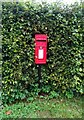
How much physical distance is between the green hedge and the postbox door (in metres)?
0.09

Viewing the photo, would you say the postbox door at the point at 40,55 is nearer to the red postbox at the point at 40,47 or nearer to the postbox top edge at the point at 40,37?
the red postbox at the point at 40,47

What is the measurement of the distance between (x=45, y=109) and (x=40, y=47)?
1.12m

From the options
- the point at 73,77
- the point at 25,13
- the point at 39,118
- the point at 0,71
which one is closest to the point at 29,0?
the point at 25,13

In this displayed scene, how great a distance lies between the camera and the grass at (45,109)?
3.34 m

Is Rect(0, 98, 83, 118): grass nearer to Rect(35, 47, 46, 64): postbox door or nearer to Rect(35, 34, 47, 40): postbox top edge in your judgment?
Rect(35, 47, 46, 64): postbox door

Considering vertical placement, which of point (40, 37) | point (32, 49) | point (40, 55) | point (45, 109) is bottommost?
point (45, 109)

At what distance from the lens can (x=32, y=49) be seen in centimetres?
368

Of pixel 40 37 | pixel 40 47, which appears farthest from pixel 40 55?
pixel 40 37

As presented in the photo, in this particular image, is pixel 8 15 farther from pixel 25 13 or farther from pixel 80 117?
pixel 80 117

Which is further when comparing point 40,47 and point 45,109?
point 40,47

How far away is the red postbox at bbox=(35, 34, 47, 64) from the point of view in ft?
12.1

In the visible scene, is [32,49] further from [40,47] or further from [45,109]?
[45,109]

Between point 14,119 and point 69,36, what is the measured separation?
1782 millimetres

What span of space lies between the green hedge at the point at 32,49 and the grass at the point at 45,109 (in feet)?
0.56
